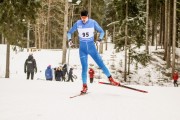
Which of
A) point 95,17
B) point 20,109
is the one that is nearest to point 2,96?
point 20,109

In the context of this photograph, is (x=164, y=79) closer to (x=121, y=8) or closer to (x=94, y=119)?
(x=121, y=8)

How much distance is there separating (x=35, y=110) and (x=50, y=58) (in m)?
27.8

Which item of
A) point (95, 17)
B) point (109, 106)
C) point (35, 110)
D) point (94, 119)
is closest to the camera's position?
point (94, 119)

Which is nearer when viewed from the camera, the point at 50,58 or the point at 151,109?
the point at 151,109

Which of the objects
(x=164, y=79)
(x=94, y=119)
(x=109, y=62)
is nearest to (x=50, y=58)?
(x=109, y=62)

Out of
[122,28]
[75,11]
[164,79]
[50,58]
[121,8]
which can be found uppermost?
[75,11]

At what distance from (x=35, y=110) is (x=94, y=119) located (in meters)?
1.29

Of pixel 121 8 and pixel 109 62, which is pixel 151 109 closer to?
pixel 121 8

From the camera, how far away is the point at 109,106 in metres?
6.21

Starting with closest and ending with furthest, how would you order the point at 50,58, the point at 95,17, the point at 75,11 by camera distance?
the point at 50,58
the point at 95,17
the point at 75,11

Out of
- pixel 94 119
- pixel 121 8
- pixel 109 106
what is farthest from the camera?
pixel 121 8

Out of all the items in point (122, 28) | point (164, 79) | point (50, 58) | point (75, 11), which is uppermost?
point (75, 11)

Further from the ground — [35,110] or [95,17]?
[95,17]

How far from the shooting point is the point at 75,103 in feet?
21.4
